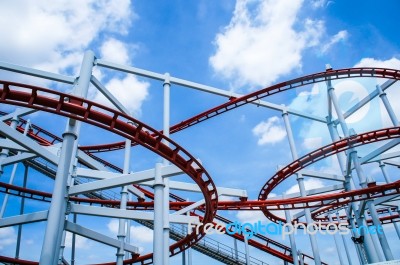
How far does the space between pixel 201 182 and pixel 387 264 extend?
4.24 meters

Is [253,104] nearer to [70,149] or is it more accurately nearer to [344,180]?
[344,180]

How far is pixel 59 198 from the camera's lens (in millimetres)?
5852

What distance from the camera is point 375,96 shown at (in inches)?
495

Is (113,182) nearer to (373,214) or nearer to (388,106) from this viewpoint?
(373,214)

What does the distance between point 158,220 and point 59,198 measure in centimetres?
204

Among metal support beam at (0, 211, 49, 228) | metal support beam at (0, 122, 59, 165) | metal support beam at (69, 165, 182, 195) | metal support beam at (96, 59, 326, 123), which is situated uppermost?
metal support beam at (96, 59, 326, 123)

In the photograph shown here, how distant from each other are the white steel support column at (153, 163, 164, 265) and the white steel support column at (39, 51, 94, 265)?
184 centimetres

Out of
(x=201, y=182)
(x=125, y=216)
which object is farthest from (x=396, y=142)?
(x=125, y=216)

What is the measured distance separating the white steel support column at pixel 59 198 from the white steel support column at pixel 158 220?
184 centimetres

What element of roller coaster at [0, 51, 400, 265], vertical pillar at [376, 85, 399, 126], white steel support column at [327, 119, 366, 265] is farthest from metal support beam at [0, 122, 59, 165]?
vertical pillar at [376, 85, 399, 126]

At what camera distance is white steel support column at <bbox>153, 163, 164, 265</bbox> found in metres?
6.40

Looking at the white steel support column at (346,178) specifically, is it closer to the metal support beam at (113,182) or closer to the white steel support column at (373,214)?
the white steel support column at (373,214)

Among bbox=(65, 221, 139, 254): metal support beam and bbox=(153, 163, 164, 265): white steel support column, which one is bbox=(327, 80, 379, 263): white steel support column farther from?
bbox=(65, 221, 139, 254): metal support beam

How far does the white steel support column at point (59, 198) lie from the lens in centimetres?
545
